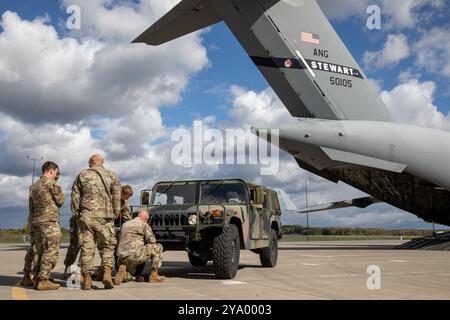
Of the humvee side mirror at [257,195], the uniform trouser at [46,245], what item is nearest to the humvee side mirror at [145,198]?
the humvee side mirror at [257,195]

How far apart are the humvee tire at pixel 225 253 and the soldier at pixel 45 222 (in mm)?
2240

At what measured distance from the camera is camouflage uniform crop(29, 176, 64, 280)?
585 centimetres

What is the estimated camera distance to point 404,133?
611 inches

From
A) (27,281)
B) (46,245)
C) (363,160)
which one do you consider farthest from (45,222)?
(363,160)

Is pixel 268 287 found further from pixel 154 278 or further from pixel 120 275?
pixel 120 275

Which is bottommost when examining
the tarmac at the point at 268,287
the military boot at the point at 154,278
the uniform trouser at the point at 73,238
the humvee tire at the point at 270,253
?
the tarmac at the point at 268,287

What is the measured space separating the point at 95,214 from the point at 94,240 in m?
0.34

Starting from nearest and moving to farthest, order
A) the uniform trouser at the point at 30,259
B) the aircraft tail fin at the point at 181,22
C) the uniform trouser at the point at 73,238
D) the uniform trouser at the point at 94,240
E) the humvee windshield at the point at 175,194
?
1. the uniform trouser at the point at 94,240
2. the uniform trouser at the point at 30,259
3. the uniform trouser at the point at 73,238
4. the humvee windshield at the point at 175,194
5. the aircraft tail fin at the point at 181,22

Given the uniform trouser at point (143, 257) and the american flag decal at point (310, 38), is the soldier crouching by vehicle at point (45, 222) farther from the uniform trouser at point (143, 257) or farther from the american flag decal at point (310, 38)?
the american flag decal at point (310, 38)

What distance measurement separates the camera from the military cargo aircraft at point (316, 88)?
14.5m

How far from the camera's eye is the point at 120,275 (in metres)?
6.36

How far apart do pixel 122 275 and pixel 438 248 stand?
14.6m
